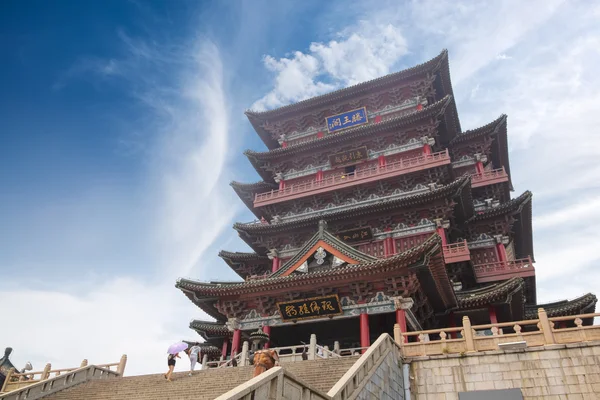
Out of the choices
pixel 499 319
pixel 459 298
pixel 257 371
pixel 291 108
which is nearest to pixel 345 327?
pixel 459 298

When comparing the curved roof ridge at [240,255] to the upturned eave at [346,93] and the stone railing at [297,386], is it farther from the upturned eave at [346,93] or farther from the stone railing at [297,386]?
the stone railing at [297,386]

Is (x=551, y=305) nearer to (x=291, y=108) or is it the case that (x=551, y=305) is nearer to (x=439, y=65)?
(x=439, y=65)

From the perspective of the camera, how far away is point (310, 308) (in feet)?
58.3

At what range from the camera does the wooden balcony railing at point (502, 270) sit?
21.2 m

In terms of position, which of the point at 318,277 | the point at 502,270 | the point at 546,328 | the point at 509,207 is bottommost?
the point at 546,328

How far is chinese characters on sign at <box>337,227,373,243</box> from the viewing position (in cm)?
2423

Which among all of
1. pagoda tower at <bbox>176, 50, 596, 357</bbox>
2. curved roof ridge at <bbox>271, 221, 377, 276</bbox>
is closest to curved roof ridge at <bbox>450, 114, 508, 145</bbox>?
pagoda tower at <bbox>176, 50, 596, 357</bbox>

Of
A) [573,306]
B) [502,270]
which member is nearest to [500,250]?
[502,270]

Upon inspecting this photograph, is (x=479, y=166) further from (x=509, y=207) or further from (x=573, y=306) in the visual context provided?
(x=573, y=306)

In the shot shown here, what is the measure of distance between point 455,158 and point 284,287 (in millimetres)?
17169

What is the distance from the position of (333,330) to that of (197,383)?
876 centimetres

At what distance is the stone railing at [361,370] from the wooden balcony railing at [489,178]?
54.0ft

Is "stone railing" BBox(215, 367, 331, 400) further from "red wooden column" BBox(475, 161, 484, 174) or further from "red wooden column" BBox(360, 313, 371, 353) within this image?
"red wooden column" BBox(475, 161, 484, 174)

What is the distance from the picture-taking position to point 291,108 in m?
32.7
